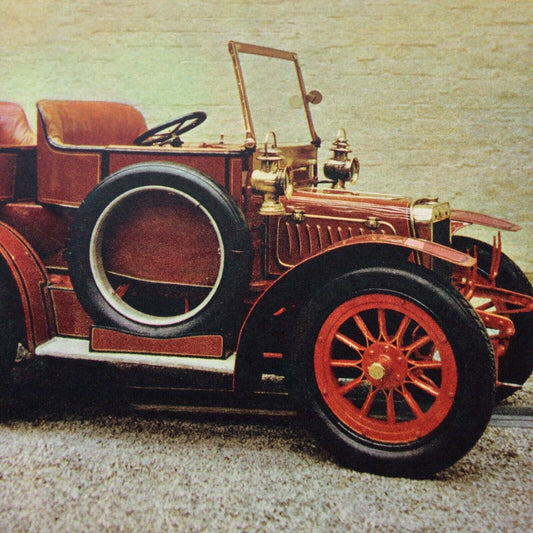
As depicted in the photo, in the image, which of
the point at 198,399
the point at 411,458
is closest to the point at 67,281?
the point at 198,399

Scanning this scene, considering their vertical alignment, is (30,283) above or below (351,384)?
above

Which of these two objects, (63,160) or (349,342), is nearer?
(349,342)

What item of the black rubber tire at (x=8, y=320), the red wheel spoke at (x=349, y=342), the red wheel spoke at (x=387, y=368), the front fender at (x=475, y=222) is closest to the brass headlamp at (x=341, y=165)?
the front fender at (x=475, y=222)

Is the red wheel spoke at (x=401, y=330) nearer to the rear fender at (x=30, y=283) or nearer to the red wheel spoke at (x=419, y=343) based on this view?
the red wheel spoke at (x=419, y=343)

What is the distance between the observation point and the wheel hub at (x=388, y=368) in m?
2.16

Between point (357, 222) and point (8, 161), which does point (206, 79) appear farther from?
point (357, 222)

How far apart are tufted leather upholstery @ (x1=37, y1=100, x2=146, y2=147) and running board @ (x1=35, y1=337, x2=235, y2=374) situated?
2.81 ft

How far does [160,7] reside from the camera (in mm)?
4781

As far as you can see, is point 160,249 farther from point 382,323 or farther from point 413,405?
point 413,405

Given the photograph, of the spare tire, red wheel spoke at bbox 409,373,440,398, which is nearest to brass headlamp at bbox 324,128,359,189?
the spare tire

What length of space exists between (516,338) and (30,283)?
2143mm

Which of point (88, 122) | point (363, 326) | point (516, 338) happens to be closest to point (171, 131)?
point (88, 122)

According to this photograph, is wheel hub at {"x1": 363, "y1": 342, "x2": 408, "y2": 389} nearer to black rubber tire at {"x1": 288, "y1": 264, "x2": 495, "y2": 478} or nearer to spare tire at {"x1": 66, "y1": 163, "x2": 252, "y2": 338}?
black rubber tire at {"x1": 288, "y1": 264, "x2": 495, "y2": 478}

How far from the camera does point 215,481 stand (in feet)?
7.23
